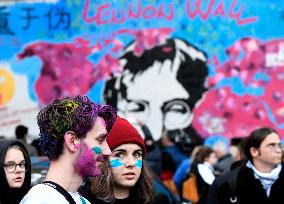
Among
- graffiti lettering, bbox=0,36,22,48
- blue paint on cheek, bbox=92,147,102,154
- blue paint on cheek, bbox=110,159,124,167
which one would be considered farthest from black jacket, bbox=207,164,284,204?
graffiti lettering, bbox=0,36,22,48

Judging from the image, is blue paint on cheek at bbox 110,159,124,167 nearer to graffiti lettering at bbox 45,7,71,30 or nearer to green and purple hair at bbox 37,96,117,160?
green and purple hair at bbox 37,96,117,160

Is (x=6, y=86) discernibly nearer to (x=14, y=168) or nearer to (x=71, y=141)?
(x=14, y=168)

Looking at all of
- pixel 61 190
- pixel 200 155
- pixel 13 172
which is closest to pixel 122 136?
pixel 13 172

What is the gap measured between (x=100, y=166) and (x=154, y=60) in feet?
39.7

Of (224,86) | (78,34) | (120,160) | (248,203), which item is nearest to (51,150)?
(120,160)

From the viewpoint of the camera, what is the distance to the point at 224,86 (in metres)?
14.9

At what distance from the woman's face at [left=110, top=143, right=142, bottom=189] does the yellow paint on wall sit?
11.7 metres

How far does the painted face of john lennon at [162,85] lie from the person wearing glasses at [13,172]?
943 cm

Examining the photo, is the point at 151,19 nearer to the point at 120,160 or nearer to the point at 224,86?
the point at 224,86

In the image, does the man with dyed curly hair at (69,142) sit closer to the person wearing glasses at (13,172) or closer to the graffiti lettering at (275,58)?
the person wearing glasses at (13,172)

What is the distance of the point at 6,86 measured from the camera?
16359 millimetres

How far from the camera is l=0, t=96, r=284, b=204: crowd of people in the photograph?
3.15 m

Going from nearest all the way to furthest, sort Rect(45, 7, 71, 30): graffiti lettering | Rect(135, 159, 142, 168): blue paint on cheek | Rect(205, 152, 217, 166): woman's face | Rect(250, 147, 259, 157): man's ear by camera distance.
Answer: Rect(135, 159, 142, 168): blue paint on cheek
Rect(250, 147, 259, 157): man's ear
Rect(205, 152, 217, 166): woman's face
Rect(45, 7, 71, 30): graffiti lettering

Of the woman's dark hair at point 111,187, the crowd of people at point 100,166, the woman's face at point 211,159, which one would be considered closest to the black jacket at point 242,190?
the crowd of people at point 100,166
